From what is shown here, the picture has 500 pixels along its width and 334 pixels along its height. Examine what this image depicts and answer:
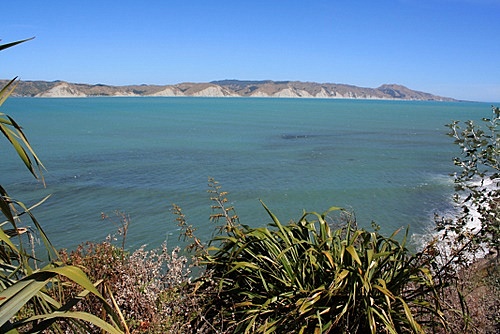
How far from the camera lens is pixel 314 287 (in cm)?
378

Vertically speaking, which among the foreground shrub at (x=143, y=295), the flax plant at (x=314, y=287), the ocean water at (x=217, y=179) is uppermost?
the flax plant at (x=314, y=287)

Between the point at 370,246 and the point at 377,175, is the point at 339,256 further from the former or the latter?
the point at 377,175

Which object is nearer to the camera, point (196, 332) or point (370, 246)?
point (196, 332)

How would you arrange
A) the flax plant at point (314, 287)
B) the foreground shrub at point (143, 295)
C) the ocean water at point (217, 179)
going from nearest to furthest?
the flax plant at point (314, 287)
the foreground shrub at point (143, 295)
the ocean water at point (217, 179)

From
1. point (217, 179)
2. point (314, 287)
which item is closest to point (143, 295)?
point (314, 287)

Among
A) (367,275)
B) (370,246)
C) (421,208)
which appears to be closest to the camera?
(367,275)

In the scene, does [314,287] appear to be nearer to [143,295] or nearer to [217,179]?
[143,295]

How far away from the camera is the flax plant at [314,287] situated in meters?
3.48

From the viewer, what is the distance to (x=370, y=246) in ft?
14.5

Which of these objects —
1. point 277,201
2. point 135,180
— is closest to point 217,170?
point 135,180

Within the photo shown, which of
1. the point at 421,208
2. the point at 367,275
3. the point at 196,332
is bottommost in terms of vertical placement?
the point at 421,208

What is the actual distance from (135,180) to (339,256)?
2181cm

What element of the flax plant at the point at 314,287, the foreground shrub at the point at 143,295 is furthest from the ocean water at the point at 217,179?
the flax plant at the point at 314,287

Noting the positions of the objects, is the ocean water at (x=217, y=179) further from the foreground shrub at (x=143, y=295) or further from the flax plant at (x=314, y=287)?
the flax plant at (x=314, y=287)
